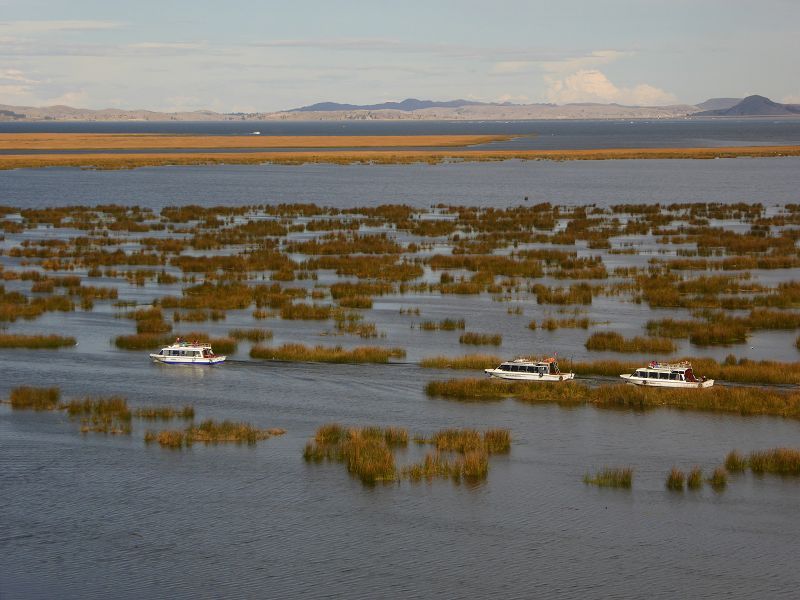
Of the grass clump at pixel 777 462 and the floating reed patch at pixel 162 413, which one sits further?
the floating reed patch at pixel 162 413

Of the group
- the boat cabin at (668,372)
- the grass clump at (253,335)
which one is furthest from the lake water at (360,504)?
the grass clump at (253,335)

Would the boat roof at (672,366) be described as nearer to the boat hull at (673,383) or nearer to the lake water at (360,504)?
the boat hull at (673,383)

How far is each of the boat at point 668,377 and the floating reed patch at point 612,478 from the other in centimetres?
890

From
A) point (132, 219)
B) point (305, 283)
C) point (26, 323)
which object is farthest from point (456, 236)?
point (26, 323)

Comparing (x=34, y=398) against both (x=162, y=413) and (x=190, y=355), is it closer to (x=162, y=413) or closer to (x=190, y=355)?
(x=162, y=413)

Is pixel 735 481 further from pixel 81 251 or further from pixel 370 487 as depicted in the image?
pixel 81 251

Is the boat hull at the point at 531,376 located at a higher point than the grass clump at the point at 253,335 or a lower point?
lower

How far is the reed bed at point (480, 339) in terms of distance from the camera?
5150 centimetres

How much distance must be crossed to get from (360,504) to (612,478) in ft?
25.7

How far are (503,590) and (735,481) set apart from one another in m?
10.6

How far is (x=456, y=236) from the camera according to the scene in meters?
90.4

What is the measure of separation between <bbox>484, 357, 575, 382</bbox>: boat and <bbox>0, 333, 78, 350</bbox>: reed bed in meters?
20.2

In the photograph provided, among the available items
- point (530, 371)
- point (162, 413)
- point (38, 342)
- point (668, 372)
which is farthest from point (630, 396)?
point (38, 342)

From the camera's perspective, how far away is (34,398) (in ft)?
139
